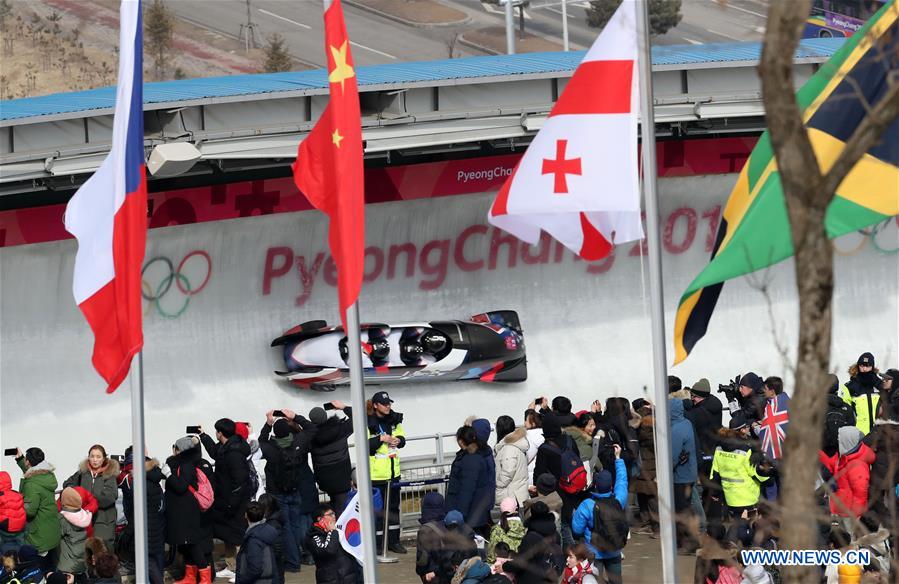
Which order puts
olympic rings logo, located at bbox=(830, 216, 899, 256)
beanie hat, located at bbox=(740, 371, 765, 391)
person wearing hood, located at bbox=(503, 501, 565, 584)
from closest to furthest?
person wearing hood, located at bbox=(503, 501, 565, 584) → beanie hat, located at bbox=(740, 371, 765, 391) → olympic rings logo, located at bbox=(830, 216, 899, 256)

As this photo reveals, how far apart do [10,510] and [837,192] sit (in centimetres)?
682

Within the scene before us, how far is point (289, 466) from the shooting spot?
11312 millimetres

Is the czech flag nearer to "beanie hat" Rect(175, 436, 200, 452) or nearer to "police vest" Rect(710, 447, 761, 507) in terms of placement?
"beanie hat" Rect(175, 436, 200, 452)

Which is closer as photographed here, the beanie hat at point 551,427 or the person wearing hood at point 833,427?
the person wearing hood at point 833,427

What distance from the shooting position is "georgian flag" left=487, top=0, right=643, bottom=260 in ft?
22.3

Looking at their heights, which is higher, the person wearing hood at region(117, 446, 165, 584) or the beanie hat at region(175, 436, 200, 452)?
the beanie hat at region(175, 436, 200, 452)

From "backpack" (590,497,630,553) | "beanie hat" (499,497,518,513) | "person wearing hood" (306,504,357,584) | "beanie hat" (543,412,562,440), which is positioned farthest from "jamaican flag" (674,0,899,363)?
"beanie hat" (543,412,562,440)

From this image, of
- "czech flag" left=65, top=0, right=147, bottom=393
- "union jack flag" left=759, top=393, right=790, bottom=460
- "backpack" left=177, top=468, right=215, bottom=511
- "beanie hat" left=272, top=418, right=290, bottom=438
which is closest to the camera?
"czech flag" left=65, top=0, right=147, bottom=393

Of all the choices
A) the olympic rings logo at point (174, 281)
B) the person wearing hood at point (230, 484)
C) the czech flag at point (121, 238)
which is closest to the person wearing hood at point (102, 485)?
the person wearing hood at point (230, 484)

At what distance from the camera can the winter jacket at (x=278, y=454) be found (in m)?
11.3

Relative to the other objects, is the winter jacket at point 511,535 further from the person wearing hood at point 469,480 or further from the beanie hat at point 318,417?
the beanie hat at point 318,417

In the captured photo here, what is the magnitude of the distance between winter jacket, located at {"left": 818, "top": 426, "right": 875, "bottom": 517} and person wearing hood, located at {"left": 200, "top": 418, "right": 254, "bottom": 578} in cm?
441

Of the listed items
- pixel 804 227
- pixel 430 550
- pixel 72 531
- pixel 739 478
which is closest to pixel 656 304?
pixel 804 227

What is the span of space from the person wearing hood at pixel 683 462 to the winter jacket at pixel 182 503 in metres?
3.72
